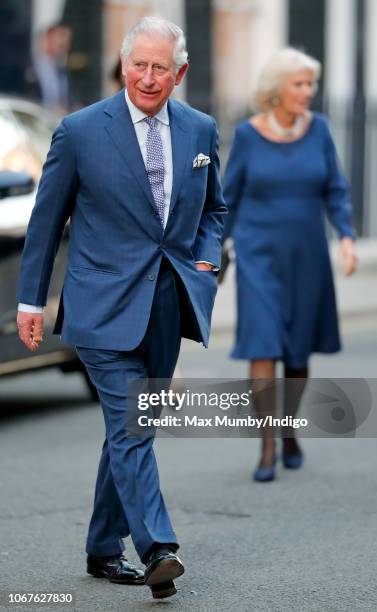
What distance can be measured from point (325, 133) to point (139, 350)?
278 cm

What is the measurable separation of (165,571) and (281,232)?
2960 mm

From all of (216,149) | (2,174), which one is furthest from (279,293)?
(216,149)

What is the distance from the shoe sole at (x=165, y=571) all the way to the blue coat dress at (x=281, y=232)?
8.87 ft

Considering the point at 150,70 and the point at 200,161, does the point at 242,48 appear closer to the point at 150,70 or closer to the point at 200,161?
the point at 200,161

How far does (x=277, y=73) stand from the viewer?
792cm

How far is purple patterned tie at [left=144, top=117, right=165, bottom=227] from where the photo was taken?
5.43 m

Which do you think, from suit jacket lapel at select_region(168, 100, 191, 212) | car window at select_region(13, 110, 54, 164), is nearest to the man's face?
suit jacket lapel at select_region(168, 100, 191, 212)

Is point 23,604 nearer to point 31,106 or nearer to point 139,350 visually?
point 139,350

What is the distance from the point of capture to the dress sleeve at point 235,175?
789 centimetres

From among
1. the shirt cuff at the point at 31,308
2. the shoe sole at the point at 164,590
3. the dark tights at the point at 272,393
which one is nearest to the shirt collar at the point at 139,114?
the shirt cuff at the point at 31,308

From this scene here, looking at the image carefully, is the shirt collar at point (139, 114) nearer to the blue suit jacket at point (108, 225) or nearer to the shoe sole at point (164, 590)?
the blue suit jacket at point (108, 225)

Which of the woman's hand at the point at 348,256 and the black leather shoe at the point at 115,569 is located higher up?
the woman's hand at the point at 348,256

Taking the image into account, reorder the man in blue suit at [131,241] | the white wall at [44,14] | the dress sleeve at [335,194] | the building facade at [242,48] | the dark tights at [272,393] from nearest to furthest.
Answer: the man in blue suit at [131,241] → the dark tights at [272,393] → the dress sleeve at [335,194] → the building facade at [242,48] → the white wall at [44,14]

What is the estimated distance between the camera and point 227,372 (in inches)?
440
